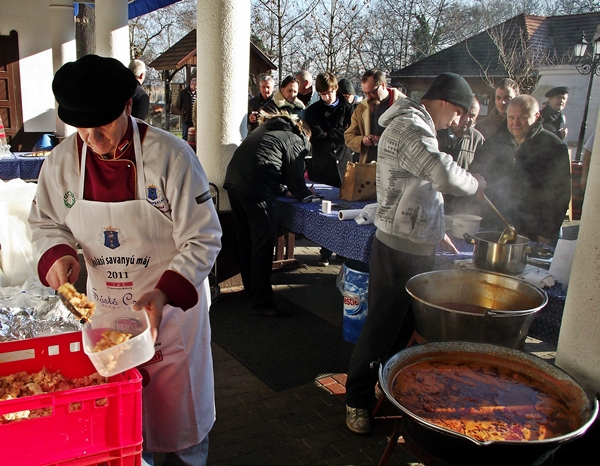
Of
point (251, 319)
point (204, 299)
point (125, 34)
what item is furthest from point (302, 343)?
point (125, 34)

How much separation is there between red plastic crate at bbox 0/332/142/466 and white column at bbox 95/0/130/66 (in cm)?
934

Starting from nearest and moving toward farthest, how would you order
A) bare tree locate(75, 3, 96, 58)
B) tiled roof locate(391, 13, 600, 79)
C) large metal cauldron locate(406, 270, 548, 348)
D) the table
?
1. large metal cauldron locate(406, 270, 548, 348)
2. the table
3. bare tree locate(75, 3, 96, 58)
4. tiled roof locate(391, 13, 600, 79)

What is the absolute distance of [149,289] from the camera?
84.0 inches

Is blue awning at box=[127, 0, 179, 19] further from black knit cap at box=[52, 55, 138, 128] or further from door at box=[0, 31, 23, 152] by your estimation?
black knit cap at box=[52, 55, 138, 128]

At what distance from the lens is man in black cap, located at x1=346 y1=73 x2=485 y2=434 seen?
280 centimetres

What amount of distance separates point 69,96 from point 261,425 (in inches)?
93.2

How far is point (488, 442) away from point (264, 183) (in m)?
3.65

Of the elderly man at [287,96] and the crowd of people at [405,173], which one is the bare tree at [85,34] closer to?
the crowd of people at [405,173]

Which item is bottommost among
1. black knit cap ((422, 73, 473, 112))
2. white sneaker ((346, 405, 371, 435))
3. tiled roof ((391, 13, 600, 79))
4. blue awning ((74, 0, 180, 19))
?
white sneaker ((346, 405, 371, 435))

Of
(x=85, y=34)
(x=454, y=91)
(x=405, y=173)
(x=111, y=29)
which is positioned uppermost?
(x=85, y=34)

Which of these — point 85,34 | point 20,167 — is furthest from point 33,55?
point 20,167

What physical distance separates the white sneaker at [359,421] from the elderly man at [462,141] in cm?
320

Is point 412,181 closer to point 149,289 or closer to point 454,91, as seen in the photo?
point 454,91

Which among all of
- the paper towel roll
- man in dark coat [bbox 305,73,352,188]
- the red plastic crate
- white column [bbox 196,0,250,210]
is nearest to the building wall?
man in dark coat [bbox 305,73,352,188]
